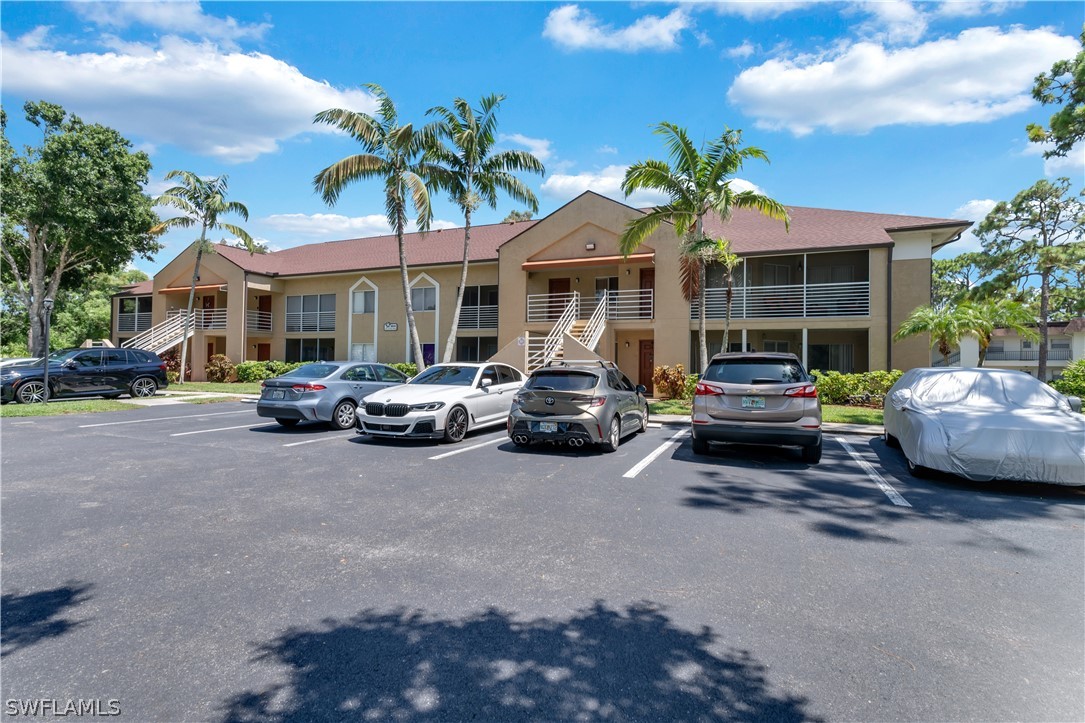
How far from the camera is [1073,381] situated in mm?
15945

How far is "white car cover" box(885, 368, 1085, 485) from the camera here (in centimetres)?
666

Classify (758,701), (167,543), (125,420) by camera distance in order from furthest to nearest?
(125,420) → (167,543) → (758,701)

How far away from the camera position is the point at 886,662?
3053 mm

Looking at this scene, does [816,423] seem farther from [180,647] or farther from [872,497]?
[180,647]

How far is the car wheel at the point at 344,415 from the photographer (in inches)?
462

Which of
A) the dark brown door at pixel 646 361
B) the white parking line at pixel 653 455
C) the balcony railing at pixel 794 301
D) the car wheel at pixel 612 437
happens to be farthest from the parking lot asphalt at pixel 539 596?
the dark brown door at pixel 646 361

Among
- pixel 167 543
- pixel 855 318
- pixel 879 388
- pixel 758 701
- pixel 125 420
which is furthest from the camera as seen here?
pixel 855 318

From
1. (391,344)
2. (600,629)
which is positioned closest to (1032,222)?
(391,344)

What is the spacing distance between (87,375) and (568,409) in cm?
1681

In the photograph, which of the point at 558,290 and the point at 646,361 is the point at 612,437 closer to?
the point at 646,361

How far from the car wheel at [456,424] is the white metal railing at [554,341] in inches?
310

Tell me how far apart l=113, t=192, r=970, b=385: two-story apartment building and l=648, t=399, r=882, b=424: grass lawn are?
3.19m

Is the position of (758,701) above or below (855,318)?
below

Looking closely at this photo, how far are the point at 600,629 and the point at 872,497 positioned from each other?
16.0 feet
